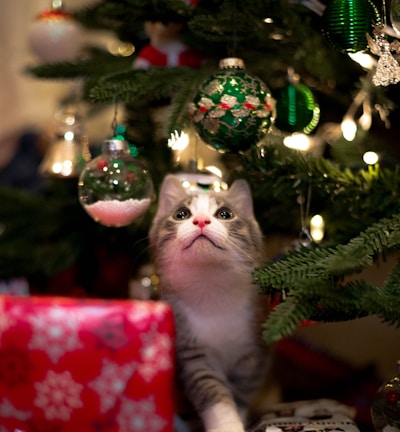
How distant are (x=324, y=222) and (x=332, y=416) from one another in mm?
293

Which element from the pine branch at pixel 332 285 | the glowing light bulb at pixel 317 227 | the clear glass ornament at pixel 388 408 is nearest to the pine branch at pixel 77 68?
the glowing light bulb at pixel 317 227

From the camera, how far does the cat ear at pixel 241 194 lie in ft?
3.13

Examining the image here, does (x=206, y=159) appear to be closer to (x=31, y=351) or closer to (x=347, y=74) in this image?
(x=347, y=74)

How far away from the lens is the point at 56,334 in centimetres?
64

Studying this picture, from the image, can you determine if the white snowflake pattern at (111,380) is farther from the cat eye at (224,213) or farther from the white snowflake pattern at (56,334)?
the cat eye at (224,213)

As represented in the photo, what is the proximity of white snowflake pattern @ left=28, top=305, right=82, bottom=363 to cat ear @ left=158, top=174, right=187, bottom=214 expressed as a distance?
1.19 ft

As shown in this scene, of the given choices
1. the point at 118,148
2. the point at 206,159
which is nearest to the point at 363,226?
the point at 118,148

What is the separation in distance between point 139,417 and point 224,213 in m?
0.37

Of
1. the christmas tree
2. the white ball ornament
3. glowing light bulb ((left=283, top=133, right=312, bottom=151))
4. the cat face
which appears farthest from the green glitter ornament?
the white ball ornament

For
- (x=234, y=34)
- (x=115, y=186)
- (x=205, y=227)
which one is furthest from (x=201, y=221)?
(x=234, y=34)

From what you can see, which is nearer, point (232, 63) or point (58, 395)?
point (58, 395)

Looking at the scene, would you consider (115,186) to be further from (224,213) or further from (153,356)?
(153,356)

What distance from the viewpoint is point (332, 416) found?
2.88 feet

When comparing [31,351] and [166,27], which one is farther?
[166,27]
